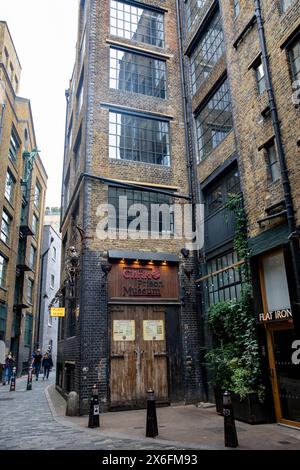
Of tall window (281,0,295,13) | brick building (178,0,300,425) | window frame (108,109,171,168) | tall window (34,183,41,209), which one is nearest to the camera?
brick building (178,0,300,425)

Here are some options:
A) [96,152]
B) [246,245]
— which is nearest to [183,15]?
[96,152]

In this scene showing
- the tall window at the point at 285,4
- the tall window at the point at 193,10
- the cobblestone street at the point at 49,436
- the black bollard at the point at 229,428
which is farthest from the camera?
the tall window at the point at 193,10

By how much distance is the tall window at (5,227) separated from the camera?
2532cm

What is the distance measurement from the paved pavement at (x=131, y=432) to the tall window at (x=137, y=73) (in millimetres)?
12074

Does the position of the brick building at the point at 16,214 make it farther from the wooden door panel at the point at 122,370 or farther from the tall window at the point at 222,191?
the tall window at the point at 222,191

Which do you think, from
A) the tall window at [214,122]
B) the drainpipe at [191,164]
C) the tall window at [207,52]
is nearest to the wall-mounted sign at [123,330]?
the drainpipe at [191,164]

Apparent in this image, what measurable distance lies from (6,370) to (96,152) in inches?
599

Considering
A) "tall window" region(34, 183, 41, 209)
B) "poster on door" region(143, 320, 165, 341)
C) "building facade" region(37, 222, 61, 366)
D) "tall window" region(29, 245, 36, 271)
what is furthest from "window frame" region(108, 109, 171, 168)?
"building facade" region(37, 222, 61, 366)

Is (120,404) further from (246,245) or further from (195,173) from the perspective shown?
(195,173)

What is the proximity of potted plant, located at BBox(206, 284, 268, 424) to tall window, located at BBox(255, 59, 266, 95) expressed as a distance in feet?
18.3

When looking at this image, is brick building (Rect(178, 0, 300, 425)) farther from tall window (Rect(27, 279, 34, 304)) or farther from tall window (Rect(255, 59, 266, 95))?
tall window (Rect(27, 279, 34, 304))

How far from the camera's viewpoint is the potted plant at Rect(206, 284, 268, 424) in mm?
8852

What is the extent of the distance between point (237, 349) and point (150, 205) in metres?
6.45

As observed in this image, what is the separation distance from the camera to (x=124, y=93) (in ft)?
49.4
